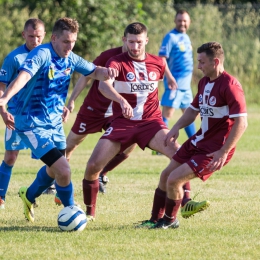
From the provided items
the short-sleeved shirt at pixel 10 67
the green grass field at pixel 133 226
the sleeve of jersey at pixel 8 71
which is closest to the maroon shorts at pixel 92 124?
the green grass field at pixel 133 226

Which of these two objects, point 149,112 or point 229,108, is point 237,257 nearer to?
point 229,108

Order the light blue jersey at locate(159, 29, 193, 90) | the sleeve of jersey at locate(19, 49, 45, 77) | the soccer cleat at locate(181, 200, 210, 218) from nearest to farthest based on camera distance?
1. the sleeve of jersey at locate(19, 49, 45, 77)
2. the soccer cleat at locate(181, 200, 210, 218)
3. the light blue jersey at locate(159, 29, 193, 90)

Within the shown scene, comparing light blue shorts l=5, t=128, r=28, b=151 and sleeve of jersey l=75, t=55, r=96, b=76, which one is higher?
sleeve of jersey l=75, t=55, r=96, b=76

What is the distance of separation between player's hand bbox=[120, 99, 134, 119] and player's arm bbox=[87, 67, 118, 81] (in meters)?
0.30

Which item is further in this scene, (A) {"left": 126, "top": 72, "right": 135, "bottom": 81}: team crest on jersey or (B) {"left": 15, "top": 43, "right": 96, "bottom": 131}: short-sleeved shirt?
(A) {"left": 126, "top": 72, "right": 135, "bottom": 81}: team crest on jersey

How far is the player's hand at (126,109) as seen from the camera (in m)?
6.40

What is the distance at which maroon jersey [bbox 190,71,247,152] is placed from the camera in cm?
599

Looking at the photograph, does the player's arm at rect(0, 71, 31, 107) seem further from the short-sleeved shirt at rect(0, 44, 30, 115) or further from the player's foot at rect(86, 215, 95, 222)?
the player's foot at rect(86, 215, 95, 222)

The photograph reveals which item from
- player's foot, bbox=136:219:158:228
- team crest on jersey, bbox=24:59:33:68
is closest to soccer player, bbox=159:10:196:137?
player's foot, bbox=136:219:158:228

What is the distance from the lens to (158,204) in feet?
21.4

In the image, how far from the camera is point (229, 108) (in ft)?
19.7

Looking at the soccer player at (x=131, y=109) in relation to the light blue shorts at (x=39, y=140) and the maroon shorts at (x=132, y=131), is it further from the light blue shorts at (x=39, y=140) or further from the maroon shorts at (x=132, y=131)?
the light blue shorts at (x=39, y=140)

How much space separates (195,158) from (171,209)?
1.65 ft

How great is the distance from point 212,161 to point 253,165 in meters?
4.60
